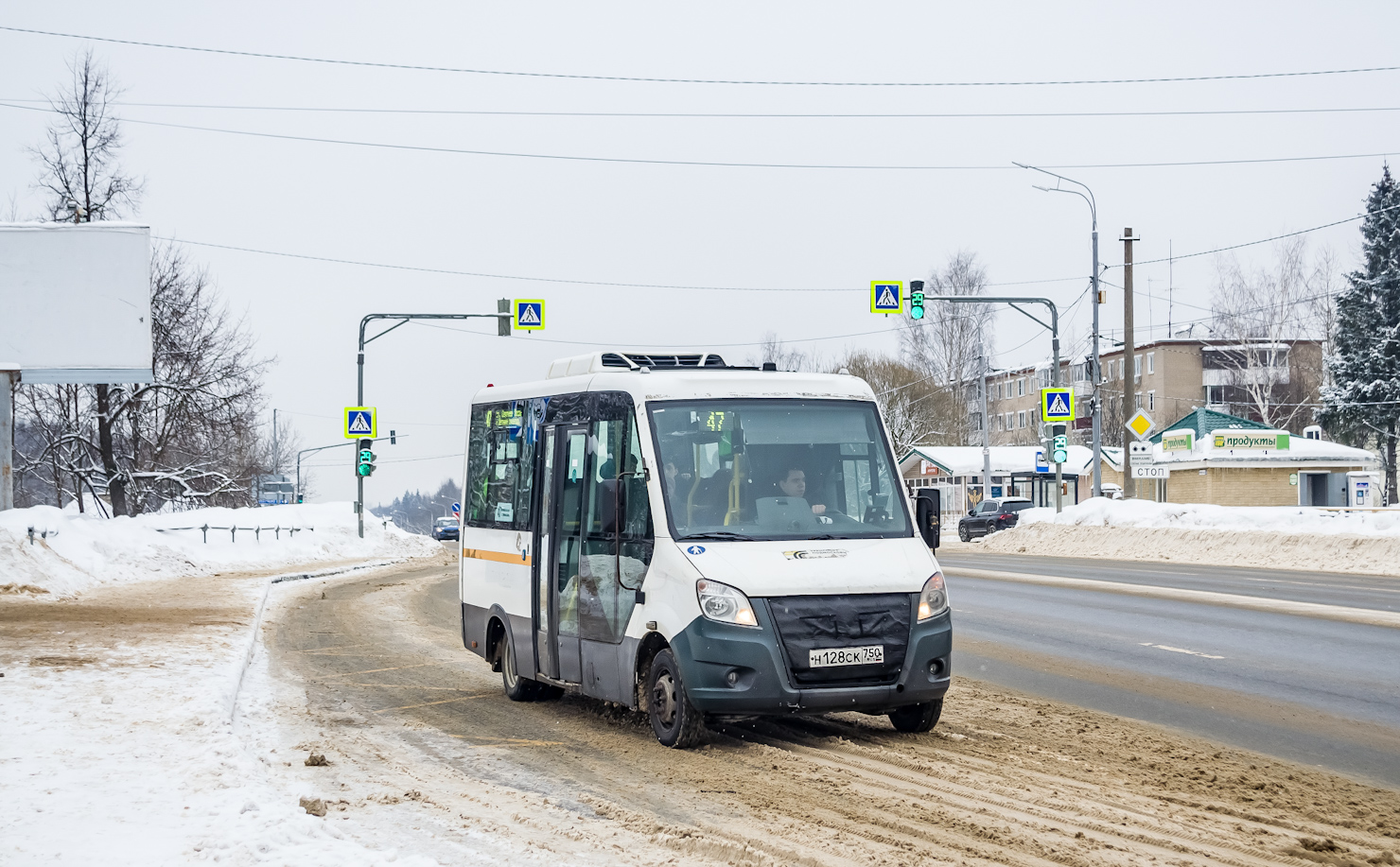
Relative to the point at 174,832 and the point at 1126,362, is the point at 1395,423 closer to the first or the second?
the point at 1126,362

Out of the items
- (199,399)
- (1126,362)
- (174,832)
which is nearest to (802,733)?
(174,832)

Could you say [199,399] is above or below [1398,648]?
above

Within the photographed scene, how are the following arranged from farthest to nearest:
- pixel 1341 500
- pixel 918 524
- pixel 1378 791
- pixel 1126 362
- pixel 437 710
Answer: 1. pixel 1341 500
2. pixel 1126 362
3. pixel 437 710
4. pixel 918 524
5. pixel 1378 791

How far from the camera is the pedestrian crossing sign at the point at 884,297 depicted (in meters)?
31.2

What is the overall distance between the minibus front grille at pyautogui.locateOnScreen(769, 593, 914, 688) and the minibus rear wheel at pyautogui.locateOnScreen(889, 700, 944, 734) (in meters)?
0.56

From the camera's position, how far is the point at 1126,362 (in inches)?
1526

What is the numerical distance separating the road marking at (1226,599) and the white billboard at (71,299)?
2200 cm

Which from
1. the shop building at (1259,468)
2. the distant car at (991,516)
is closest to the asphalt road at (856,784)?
the distant car at (991,516)

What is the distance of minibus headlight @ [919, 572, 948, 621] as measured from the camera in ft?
28.3

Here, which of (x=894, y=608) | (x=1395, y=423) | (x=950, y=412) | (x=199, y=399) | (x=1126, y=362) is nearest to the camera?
(x=894, y=608)

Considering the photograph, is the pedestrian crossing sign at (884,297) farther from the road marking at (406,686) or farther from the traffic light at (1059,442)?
the road marking at (406,686)

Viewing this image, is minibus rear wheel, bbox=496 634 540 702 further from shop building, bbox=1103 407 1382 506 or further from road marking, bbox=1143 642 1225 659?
shop building, bbox=1103 407 1382 506

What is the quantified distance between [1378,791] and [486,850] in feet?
15.4

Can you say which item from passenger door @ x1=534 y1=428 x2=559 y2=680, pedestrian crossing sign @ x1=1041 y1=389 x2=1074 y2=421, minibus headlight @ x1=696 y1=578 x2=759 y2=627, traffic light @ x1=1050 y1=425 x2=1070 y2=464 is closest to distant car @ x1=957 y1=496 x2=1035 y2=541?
traffic light @ x1=1050 y1=425 x2=1070 y2=464
